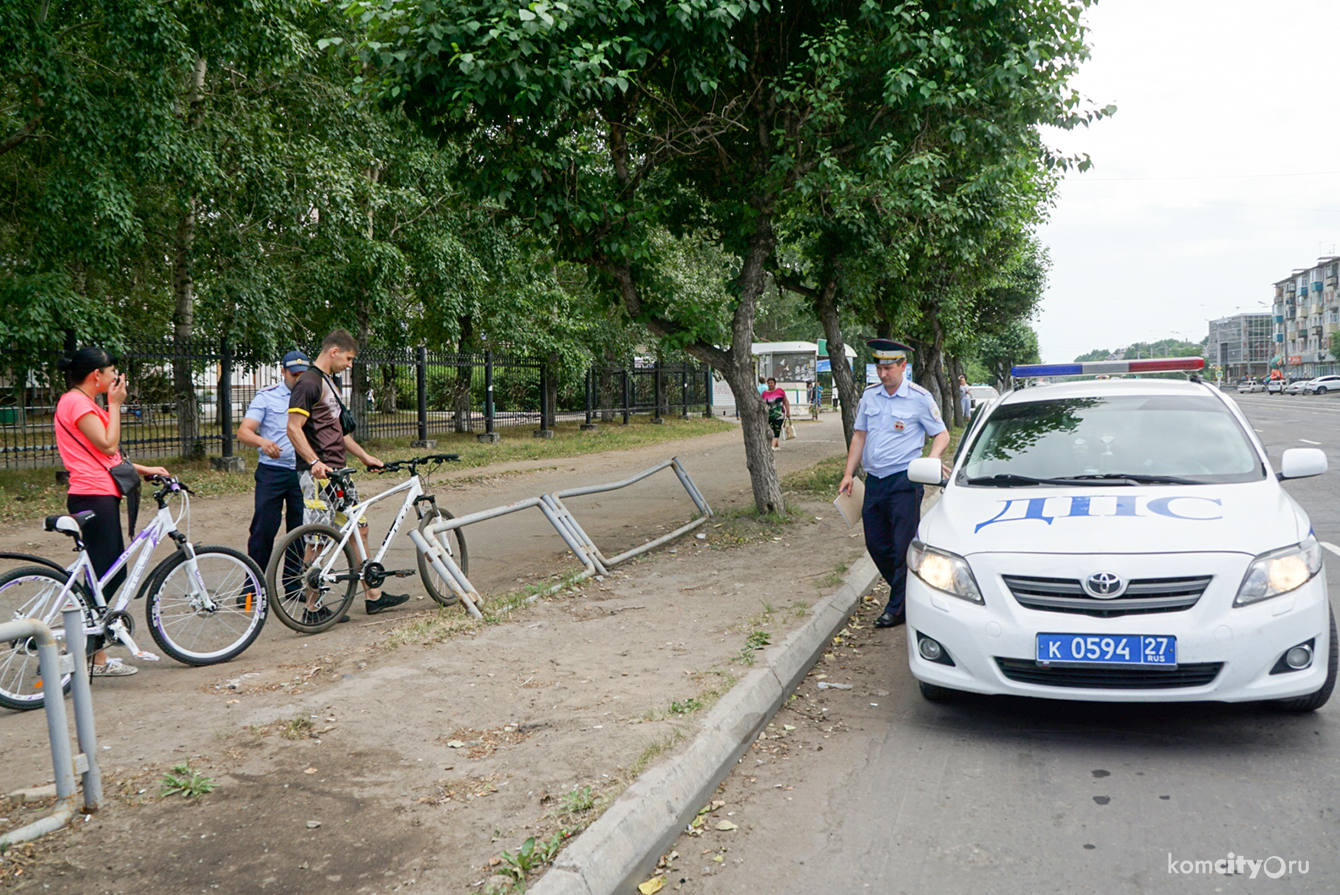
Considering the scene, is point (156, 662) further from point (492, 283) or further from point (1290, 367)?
point (1290, 367)

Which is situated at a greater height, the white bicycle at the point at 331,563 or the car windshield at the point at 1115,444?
the car windshield at the point at 1115,444

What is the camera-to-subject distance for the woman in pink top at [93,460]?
5.49m

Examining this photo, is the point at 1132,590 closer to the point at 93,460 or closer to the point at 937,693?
the point at 937,693

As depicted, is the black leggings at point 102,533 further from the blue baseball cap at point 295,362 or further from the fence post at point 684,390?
the fence post at point 684,390

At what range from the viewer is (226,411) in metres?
16.6

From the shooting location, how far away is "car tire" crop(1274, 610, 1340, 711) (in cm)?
435

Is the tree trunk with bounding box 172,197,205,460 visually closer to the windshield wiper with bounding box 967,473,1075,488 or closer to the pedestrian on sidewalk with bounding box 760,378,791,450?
the pedestrian on sidewalk with bounding box 760,378,791,450

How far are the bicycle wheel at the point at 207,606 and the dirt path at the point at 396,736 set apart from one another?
0.59 feet

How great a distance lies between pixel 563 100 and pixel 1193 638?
6354 millimetres

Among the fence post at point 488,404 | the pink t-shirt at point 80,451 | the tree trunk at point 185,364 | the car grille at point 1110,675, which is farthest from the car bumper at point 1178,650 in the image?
the fence post at point 488,404

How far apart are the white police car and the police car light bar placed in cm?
380

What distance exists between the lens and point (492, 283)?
73.3 feet

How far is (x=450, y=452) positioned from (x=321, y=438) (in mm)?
12234

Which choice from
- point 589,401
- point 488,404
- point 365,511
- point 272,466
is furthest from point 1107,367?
point 589,401
